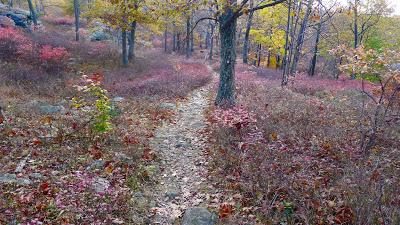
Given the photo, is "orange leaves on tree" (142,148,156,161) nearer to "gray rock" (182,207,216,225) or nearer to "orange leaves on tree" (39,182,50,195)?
"gray rock" (182,207,216,225)

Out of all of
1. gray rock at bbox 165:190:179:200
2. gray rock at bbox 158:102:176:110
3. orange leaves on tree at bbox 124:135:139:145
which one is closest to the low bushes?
gray rock at bbox 165:190:179:200

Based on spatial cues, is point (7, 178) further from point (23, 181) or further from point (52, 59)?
point (52, 59)

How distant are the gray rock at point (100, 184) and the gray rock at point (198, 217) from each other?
187cm

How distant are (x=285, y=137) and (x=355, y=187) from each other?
3.33m

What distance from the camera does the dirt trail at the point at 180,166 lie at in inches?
252

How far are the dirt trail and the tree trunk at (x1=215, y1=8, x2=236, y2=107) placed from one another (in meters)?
1.27

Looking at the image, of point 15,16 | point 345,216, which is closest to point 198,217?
point 345,216

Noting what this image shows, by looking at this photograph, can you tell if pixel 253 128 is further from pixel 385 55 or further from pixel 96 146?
pixel 96 146

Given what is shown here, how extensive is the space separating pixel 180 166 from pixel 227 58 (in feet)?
17.3

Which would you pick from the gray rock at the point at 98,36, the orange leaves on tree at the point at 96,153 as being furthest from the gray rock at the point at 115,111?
the gray rock at the point at 98,36

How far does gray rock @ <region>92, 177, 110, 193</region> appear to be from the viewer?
20.8ft

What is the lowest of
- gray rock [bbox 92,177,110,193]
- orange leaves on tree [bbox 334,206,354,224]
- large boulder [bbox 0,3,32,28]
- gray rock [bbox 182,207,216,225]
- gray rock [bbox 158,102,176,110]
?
gray rock [bbox 182,207,216,225]

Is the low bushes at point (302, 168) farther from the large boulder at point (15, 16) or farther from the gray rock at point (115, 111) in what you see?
the large boulder at point (15, 16)

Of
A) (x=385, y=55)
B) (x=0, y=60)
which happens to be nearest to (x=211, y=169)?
(x=385, y=55)
